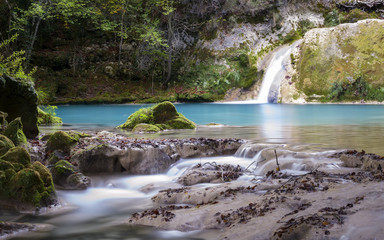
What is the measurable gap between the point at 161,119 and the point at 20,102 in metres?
5.84

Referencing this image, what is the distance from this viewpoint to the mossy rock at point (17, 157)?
588 centimetres

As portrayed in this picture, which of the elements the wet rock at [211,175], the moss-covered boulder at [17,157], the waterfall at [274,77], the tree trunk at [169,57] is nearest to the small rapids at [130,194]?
the wet rock at [211,175]

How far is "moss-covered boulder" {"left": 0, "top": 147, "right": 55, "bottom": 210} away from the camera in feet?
17.8

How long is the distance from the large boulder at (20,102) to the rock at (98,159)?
7.96 feet

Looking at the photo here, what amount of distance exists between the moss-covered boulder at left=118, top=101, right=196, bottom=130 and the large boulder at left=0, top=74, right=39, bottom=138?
474 cm

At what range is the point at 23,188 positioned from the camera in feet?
17.9

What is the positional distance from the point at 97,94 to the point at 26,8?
29.6 ft

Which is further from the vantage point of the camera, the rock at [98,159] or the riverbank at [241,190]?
the rock at [98,159]

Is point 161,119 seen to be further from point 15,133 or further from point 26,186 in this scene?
point 26,186

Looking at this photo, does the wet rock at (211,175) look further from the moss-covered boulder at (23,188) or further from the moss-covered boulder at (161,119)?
the moss-covered boulder at (161,119)

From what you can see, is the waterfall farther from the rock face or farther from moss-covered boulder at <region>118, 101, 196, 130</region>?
moss-covered boulder at <region>118, 101, 196, 130</region>

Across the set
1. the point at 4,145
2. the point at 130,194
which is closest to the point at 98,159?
the point at 130,194

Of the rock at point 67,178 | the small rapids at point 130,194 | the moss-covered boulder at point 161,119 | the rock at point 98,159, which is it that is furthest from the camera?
the moss-covered boulder at point 161,119

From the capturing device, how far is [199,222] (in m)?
4.54
